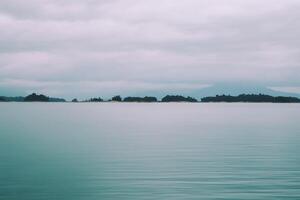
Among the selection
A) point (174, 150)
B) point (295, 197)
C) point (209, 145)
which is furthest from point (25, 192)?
point (209, 145)

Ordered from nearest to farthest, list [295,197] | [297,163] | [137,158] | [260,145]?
[295,197] → [297,163] → [137,158] → [260,145]

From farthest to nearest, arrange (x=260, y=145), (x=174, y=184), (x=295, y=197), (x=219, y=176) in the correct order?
(x=260, y=145) → (x=219, y=176) → (x=174, y=184) → (x=295, y=197)

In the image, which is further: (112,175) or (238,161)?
(238,161)

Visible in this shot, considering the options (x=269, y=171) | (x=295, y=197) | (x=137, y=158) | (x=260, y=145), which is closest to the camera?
(x=295, y=197)

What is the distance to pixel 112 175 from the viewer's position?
32.2m

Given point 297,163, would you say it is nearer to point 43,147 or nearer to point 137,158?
point 137,158

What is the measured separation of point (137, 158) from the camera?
41.7 m

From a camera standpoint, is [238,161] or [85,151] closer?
[238,161]

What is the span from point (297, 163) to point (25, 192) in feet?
73.1

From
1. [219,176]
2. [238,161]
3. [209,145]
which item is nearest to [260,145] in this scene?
[209,145]

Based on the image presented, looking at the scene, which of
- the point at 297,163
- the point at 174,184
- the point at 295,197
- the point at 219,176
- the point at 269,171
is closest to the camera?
the point at 295,197

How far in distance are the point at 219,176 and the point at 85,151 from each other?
19.0 m

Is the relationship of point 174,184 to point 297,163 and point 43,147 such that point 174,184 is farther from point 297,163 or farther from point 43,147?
point 43,147

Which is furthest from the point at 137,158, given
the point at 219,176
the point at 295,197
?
the point at 295,197
